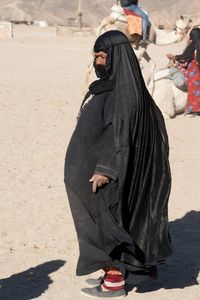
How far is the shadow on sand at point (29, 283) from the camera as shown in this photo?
5082mm

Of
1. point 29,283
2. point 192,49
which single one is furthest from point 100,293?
point 192,49

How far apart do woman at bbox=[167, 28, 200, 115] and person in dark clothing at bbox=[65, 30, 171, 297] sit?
308 inches

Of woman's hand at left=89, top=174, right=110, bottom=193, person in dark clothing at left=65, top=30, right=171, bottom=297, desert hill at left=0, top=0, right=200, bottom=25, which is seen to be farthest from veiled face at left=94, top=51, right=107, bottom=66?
desert hill at left=0, top=0, right=200, bottom=25

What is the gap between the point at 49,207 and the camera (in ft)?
23.5

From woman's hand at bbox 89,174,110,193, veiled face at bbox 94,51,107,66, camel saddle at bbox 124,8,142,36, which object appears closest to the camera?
woman's hand at bbox 89,174,110,193

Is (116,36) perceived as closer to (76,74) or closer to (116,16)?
(116,16)

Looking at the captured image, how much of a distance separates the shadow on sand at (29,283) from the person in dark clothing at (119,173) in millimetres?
371

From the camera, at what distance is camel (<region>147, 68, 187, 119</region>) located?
12.8m

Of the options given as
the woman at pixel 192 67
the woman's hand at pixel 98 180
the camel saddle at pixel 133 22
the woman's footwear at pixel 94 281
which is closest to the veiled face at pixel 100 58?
the woman's hand at pixel 98 180

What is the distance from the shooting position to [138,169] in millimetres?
4930

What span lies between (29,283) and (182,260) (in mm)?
1202

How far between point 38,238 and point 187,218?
1.42m

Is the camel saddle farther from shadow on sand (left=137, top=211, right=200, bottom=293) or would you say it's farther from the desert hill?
the desert hill

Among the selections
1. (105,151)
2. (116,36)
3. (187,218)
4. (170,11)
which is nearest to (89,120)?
(105,151)
